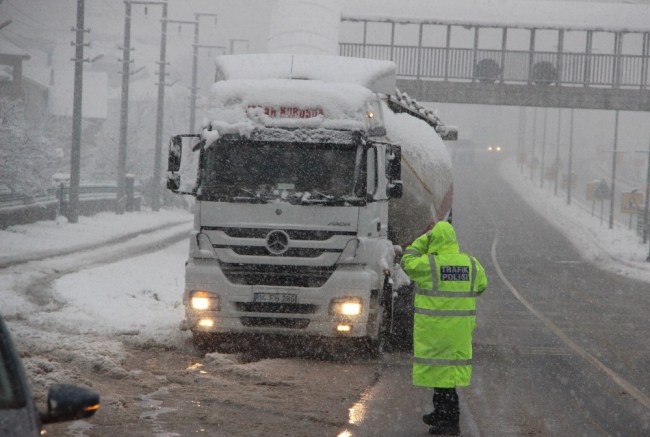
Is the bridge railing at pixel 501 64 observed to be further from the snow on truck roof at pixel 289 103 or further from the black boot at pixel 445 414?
the black boot at pixel 445 414

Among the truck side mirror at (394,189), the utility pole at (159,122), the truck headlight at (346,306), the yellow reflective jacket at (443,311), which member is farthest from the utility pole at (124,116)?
the yellow reflective jacket at (443,311)

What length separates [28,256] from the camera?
84.2ft

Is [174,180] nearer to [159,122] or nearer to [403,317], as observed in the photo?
[403,317]

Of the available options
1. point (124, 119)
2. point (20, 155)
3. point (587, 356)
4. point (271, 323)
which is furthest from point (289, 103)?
point (124, 119)

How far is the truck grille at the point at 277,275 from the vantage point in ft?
39.5

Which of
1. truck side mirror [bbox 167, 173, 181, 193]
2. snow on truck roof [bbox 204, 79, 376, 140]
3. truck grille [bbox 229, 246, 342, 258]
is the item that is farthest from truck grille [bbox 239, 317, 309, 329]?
snow on truck roof [bbox 204, 79, 376, 140]

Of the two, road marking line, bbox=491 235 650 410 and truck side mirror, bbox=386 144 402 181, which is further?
truck side mirror, bbox=386 144 402 181

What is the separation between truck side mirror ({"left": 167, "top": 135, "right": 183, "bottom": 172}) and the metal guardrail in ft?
73.2

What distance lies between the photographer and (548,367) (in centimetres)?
1280

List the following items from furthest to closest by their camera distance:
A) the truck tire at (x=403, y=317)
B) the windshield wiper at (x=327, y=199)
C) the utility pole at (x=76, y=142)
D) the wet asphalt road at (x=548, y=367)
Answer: the utility pole at (x=76, y=142), the truck tire at (x=403, y=317), the windshield wiper at (x=327, y=199), the wet asphalt road at (x=548, y=367)

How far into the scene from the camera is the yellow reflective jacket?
28.0 feet

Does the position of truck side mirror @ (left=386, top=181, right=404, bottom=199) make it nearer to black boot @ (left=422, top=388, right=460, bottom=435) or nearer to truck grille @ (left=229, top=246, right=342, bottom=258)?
truck grille @ (left=229, top=246, right=342, bottom=258)

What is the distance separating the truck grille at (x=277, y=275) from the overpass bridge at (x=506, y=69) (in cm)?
2493

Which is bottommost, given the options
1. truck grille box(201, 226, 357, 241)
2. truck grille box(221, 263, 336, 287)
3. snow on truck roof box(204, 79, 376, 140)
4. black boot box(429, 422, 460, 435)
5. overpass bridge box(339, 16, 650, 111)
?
black boot box(429, 422, 460, 435)
